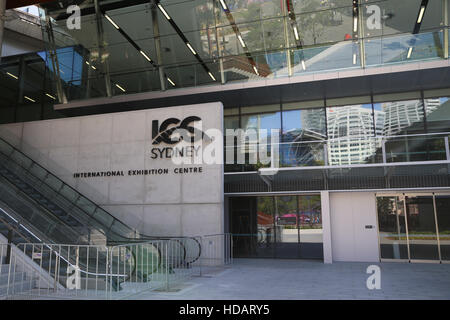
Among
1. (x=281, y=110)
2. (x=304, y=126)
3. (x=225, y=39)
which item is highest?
(x=225, y=39)

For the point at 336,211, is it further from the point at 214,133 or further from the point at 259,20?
the point at 259,20

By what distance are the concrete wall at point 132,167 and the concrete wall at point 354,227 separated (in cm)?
458

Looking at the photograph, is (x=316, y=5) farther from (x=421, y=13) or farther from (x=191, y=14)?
(x=191, y=14)

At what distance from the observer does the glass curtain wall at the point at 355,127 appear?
1208cm

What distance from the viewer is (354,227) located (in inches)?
544

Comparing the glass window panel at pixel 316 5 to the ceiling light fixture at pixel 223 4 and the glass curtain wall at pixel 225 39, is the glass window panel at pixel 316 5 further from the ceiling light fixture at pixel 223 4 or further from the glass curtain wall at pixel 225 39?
the ceiling light fixture at pixel 223 4

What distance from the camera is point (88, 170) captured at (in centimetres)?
1492

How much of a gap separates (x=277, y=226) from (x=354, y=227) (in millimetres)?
2957

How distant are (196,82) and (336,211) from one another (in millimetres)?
7705

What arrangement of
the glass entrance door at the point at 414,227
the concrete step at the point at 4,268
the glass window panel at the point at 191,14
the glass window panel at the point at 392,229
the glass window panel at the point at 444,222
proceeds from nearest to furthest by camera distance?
the concrete step at the point at 4,268, the glass window panel at the point at 444,222, the glass entrance door at the point at 414,227, the glass window panel at the point at 392,229, the glass window panel at the point at 191,14

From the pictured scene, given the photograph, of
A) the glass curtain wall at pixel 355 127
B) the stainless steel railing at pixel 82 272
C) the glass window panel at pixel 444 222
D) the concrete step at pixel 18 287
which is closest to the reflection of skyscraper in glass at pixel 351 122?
the glass curtain wall at pixel 355 127

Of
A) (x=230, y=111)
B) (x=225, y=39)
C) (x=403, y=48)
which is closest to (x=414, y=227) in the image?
(x=403, y=48)
